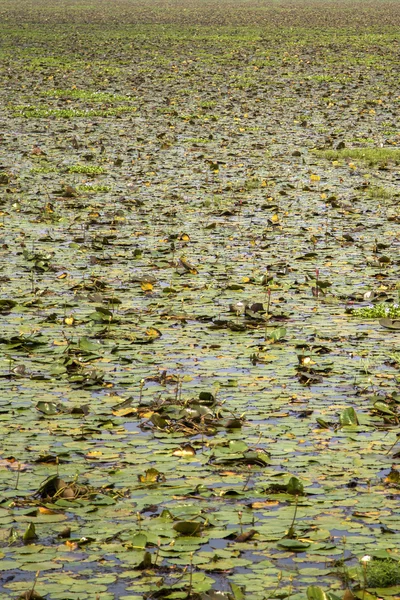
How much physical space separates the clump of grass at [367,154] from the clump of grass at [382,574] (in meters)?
12.8

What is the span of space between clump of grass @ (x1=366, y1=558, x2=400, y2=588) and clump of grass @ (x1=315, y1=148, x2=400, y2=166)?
12842 millimetres

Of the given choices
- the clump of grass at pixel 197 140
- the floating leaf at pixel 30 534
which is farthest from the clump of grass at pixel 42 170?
the floating leaf at pixel 30 534

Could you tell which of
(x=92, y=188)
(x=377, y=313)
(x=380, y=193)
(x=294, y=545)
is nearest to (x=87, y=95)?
(x=92, y=188)

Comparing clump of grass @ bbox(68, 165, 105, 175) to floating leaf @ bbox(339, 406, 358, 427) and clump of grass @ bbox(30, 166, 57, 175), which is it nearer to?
clump of grass @ bbox(30, 166, 57, 175)

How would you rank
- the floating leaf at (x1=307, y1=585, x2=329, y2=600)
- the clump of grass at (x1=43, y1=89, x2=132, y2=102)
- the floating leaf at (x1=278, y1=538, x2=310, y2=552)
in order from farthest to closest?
the clump of grass at (x1=43, y1=89, x2=132, y2=102)
the floating leaf at (x1=278, y1=538, x2=310, y2=552)
the floating leaf at (x1=307, y1=585, x2=329, y2=600)

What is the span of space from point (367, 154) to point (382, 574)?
13.4 metres

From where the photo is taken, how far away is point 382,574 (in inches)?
196

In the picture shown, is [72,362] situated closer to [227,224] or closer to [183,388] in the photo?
[183,388]

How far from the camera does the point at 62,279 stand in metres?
10.5

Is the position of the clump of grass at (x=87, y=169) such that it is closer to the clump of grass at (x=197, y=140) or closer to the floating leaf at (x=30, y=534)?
the clump of grass at (x=197, y=140)

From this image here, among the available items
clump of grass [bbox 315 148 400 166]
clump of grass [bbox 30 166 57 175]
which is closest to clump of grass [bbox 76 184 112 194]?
clump of grass [bbox 30 166 57 175]

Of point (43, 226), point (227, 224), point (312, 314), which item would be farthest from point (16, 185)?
point (312, 314)

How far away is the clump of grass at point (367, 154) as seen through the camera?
57.5ft

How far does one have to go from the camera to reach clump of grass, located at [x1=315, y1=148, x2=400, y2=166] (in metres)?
17.5
